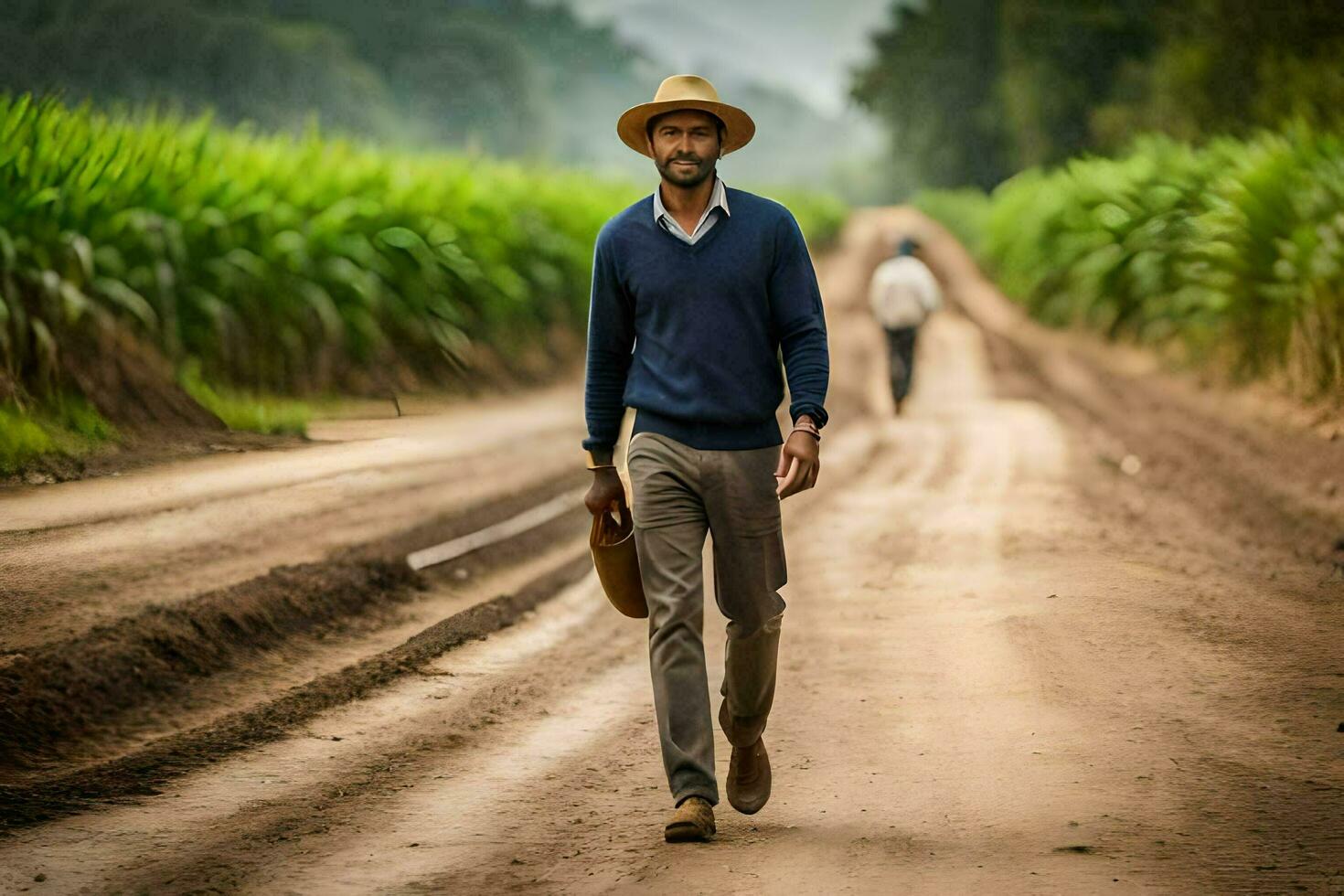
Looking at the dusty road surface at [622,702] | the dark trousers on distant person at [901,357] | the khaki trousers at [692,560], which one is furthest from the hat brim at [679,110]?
the dark trousers on distant person at [901,357]

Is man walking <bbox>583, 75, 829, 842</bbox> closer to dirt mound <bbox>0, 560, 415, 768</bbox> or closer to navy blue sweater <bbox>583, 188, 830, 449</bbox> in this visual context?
navy blue sweater <bbox>583, 188, 830, 449</bbox>

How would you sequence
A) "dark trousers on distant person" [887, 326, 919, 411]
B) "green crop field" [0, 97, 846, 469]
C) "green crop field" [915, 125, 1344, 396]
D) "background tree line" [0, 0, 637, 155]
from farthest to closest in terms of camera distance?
"dark trousers on distant person" [887, 326, 919, 411], "green crop field" [915, 125, 1344, 396], "background tree line" [0, 0, 637, 155], "green crop field" [0, 97, 846, 469]

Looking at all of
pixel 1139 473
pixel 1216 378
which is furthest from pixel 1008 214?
pixel 1139 473

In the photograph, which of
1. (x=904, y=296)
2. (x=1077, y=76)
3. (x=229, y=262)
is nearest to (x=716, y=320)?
(x=229, y=262)

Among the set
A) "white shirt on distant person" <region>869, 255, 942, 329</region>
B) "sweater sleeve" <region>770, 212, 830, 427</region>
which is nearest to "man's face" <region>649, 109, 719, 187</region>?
→ "sweater sleeve" <region>770, 212, 830, 427</region>

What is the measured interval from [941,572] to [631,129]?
4.51 m

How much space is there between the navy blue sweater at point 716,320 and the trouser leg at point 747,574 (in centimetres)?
10

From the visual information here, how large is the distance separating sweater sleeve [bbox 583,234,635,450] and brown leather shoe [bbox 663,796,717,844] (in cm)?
106

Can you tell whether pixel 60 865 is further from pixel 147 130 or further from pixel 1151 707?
pixel 147 130

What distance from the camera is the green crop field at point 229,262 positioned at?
7.03 metres

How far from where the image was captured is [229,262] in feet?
29.1

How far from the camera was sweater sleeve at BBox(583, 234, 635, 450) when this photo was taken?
14.1ft

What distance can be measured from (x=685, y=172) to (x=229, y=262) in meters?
5.42

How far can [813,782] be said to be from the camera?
4844mm
